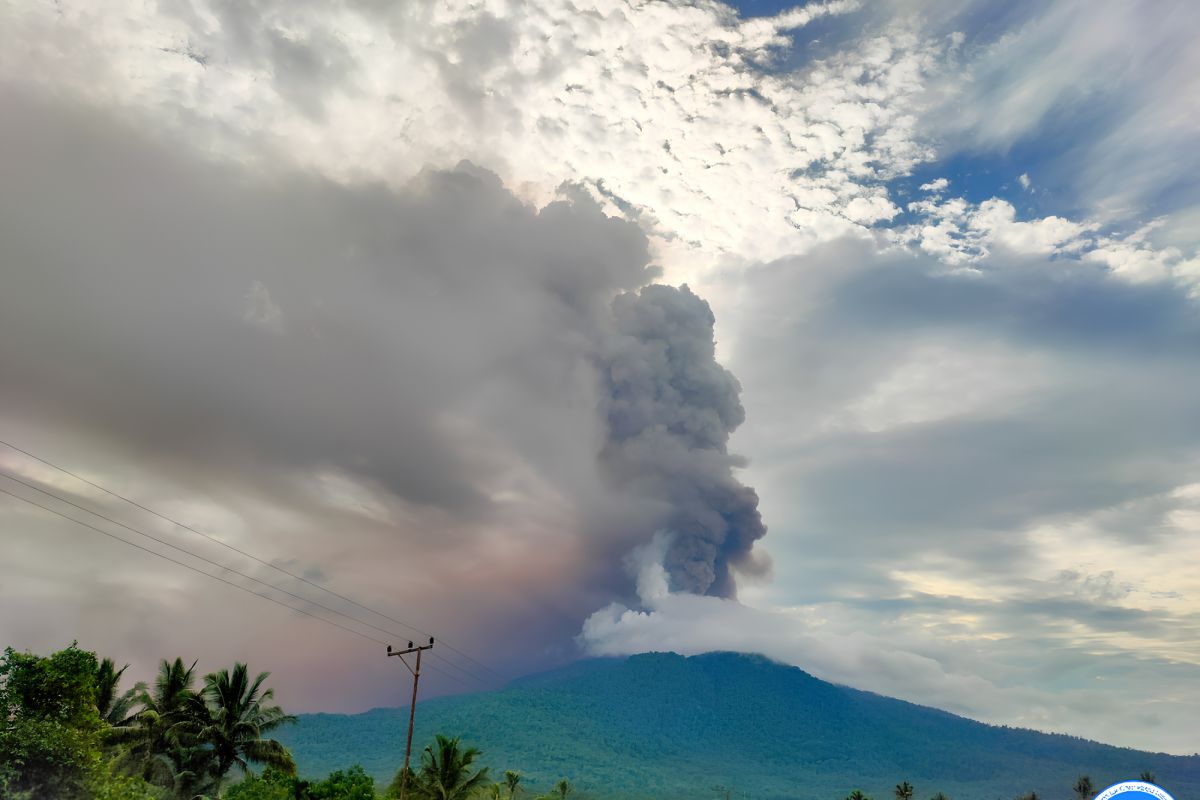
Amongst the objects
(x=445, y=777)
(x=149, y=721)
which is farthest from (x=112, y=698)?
(x=445, y=777)

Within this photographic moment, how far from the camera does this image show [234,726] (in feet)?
148

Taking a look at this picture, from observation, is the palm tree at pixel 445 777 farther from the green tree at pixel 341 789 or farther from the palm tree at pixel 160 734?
the palm tree at pixel 160 734

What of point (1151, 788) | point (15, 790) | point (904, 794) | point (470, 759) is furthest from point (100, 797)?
point (904, 794)

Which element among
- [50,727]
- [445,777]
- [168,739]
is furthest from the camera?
[445,777]

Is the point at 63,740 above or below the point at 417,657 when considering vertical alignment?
below

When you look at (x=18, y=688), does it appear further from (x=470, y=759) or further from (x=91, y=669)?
(x=470, y=759)

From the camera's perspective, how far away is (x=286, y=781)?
46750 mm

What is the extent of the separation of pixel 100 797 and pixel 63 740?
4961 millimetres

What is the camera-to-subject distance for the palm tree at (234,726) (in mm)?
45000

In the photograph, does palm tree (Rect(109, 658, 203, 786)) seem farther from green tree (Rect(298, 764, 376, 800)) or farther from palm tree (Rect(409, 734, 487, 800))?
palm tree (Rect(409, 734, 487, 800))

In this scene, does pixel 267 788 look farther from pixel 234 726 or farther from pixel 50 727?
pixel 50 727

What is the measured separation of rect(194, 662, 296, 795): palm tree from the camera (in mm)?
45000

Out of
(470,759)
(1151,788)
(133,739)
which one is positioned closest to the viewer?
(1151,788)

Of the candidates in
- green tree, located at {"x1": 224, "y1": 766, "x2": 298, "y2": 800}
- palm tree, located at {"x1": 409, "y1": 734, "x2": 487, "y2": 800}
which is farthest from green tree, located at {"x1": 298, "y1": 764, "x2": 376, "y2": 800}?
palm tree, located at {"x1": 409, "y1": 734, "x2": 487, "y2": 800}
